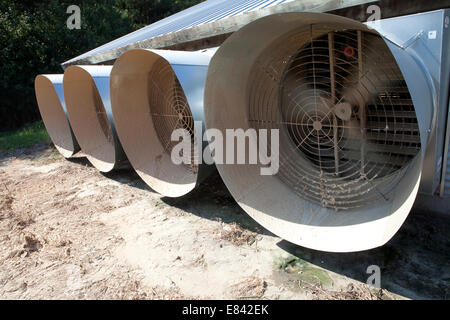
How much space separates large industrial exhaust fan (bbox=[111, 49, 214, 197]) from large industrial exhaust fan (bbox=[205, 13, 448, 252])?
2.82 feet

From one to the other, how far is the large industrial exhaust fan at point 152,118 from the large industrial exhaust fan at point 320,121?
861 millimetres

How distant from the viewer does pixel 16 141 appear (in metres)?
8.40

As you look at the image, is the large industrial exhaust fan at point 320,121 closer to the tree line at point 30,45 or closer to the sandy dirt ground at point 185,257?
the sandy dirt ground at point 185,257

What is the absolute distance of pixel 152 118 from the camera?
4.12m

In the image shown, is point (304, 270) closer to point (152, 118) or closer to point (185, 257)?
point (185, 257)

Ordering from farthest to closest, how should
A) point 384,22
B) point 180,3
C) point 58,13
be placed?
point 180,3 < point 58,13 < point 384,22

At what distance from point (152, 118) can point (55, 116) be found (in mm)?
3367

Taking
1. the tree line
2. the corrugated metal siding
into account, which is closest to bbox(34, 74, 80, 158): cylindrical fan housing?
the corrugated metal siding

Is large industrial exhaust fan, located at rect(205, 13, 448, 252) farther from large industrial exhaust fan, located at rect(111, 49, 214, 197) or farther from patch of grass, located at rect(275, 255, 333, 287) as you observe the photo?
large industrial exhaust fan, located at rect(111, 49, 214, 197)

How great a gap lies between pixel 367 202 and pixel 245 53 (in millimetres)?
1583

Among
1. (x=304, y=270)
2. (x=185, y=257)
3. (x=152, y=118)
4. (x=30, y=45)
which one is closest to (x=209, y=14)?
(x=152, y=118)

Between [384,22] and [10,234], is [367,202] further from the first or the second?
[10,234]
